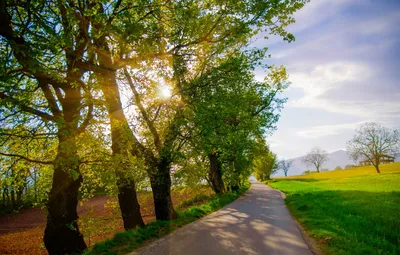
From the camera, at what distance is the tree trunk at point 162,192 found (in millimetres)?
14023

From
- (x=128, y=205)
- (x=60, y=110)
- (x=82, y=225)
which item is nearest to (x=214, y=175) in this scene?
(x=128, y=205)

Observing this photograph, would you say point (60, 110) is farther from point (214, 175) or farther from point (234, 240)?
point (214, 175)

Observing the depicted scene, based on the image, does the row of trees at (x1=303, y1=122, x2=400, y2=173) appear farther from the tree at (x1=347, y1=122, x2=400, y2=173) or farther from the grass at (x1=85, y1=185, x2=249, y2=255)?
the grass at (x1=85, y1=185, x2=249, y2=255)

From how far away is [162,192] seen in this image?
47.4 ft

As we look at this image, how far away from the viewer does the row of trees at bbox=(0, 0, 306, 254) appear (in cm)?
769

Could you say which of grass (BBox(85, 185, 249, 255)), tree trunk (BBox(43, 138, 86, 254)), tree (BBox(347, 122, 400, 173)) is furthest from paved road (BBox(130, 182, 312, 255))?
tree (BBox(347, 122, 400, 173))

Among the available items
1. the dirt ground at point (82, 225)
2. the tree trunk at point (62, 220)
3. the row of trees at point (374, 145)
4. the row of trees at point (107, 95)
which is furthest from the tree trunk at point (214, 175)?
the row of trees at point (374, 145)

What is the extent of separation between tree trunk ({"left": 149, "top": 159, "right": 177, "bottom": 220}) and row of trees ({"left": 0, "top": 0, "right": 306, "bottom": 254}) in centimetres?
6

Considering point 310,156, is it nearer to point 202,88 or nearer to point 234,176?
point 234,176

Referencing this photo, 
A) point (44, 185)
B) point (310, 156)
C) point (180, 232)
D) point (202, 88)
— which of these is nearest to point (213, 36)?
point (202, 88)

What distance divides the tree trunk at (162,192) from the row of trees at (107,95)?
6cm

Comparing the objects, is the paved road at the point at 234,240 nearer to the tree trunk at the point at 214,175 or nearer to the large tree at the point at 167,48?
the large tree at the point at 167,48

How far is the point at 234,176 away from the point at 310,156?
151 meters

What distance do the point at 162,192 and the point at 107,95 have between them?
6829 millimetres
